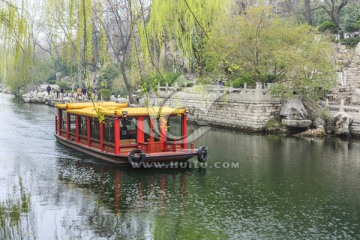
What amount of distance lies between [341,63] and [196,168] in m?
20.9

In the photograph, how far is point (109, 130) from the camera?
62.0ft

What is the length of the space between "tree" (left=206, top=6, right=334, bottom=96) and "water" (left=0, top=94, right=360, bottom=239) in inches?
265

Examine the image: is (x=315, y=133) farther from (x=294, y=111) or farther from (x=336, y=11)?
(x=336, y=11)

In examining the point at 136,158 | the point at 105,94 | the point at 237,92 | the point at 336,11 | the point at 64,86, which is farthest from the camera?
the point at 64,86

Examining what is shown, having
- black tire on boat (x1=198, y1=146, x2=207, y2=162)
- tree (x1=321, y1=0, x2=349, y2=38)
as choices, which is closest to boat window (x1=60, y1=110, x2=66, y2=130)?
black tire on boat (x1=198, y1=146, x2=207, y2=162)

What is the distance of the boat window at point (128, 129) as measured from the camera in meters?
18.5

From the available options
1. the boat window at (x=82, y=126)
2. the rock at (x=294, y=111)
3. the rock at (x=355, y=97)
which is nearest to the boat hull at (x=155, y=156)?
the boat window at (x=82, y=126)

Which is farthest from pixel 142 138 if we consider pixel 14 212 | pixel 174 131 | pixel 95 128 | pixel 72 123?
pixel 14 212

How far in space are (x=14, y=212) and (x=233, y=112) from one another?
20.6 metres

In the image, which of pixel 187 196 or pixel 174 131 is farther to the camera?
pixel 174 131

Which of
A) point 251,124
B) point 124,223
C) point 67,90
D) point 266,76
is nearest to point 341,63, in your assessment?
point 266,76

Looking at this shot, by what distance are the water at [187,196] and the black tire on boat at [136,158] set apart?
39cm

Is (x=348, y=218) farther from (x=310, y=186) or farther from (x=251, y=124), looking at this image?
(x=251, y=124)

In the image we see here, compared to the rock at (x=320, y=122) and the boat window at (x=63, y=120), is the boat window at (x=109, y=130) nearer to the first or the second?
the boat window at (x=63, y=120)
